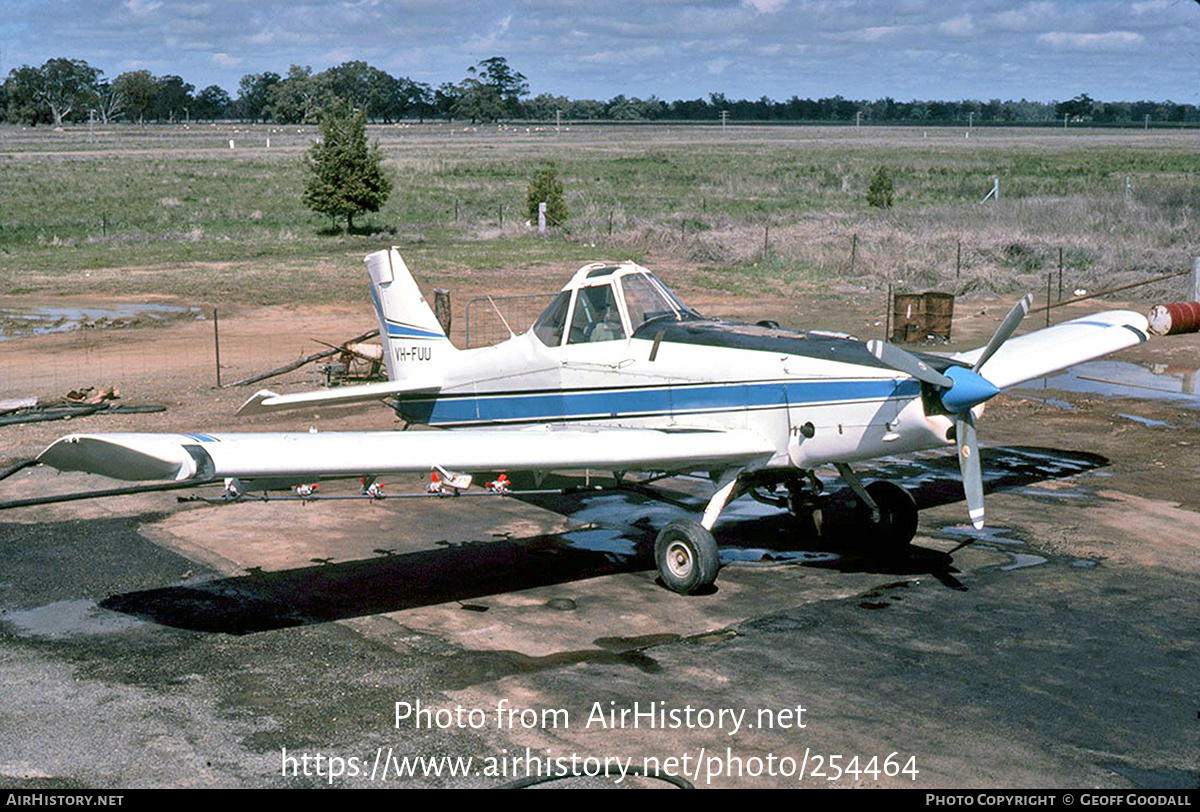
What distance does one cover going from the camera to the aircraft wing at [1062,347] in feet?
48.4

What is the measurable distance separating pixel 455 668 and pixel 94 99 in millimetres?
192666

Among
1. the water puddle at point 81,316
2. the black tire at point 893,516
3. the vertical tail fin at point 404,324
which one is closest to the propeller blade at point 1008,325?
the black tire at point 893,516

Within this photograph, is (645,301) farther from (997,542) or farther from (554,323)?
(997,542)

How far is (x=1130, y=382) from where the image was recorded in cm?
2147

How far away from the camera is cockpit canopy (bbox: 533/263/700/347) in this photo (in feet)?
40.6

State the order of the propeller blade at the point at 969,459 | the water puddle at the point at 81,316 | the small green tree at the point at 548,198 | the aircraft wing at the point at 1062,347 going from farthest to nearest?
the small green tree at the point at 548,198 < the water puddle at the point at 81,316 < the aircraft wing at the point at 1062,347 < the propeller blade at the point at 969,459

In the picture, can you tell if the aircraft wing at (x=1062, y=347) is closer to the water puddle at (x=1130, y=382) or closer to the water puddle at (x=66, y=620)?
the water puddle at (x=1130, y=382)

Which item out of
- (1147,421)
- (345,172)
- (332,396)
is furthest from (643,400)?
(345,172)

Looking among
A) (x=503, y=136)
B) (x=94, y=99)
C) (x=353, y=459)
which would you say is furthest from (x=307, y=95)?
(x=353, y=459)

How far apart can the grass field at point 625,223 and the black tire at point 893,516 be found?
20.9 meters

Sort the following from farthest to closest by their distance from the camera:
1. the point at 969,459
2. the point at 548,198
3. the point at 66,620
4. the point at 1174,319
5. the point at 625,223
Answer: the point at 548,198 < the point at 625,223 < the point at 1174,319 < the point at 969,459 < the point at 66,620

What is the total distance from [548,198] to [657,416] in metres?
37.7

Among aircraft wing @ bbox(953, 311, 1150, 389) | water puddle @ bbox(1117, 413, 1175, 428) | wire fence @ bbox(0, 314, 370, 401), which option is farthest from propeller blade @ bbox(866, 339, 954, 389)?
wire fence @ bbox(0, 314, 370, 401)
